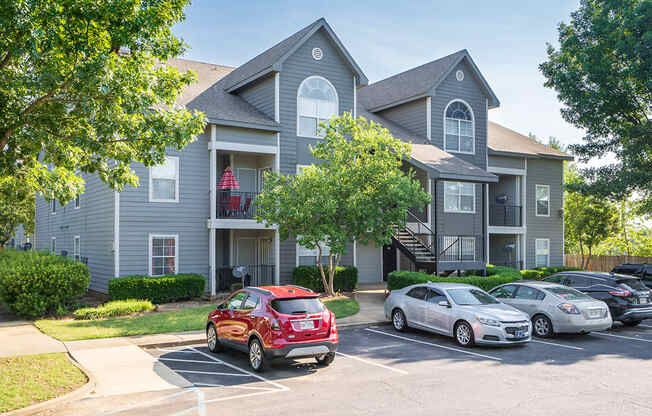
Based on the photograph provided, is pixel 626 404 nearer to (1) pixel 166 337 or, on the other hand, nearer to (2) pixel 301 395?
(2) pixel 301 395

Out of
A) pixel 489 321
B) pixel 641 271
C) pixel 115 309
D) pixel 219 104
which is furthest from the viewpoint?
pixel 219 104

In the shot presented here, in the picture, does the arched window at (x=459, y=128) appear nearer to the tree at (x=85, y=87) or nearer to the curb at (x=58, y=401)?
the tree at (x=85, y=87)

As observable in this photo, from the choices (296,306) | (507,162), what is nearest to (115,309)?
(296,306)

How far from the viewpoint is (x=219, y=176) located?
23422mm

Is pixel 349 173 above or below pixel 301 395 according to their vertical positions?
above

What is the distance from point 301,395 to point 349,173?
11156 mm

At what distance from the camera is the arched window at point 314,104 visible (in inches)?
924

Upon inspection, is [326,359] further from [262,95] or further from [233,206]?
[262,95]

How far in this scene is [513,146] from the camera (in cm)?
3077

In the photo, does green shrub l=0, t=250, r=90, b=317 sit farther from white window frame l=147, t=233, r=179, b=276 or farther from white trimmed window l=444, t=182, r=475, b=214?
white trimmed window l=444, t=182, r=475, b=214

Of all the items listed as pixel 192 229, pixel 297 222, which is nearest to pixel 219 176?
pixel 192 229

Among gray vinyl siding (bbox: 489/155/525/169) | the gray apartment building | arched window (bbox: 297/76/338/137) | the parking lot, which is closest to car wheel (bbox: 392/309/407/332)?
the parking lot

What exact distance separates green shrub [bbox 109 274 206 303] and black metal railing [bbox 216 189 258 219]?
9.33 ft

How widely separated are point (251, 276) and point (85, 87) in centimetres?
1375
